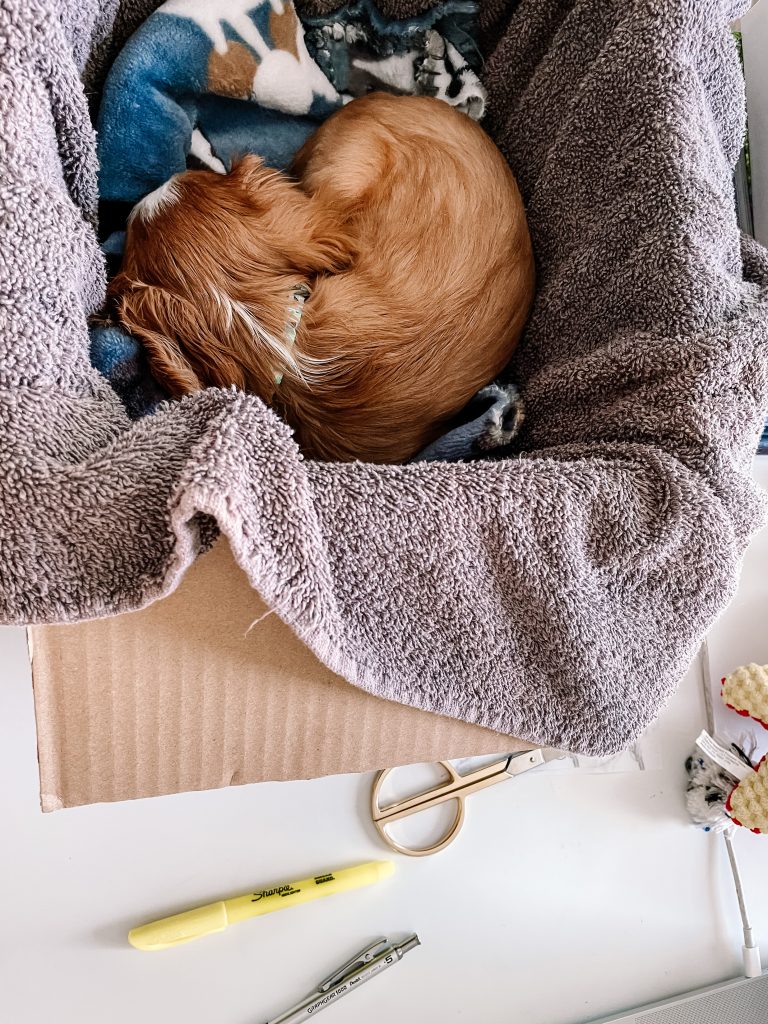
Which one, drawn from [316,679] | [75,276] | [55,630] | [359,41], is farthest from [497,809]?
[359,41]

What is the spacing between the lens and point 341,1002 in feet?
3.34

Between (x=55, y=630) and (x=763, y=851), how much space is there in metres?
1.09

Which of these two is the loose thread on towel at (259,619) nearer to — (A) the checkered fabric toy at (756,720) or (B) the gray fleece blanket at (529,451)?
(B) the gray fleece blanket at (529,451)

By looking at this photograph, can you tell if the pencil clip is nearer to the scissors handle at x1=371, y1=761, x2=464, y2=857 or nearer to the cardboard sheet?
the scissors handle at x1=371, y1=761, x2=464, y2=857

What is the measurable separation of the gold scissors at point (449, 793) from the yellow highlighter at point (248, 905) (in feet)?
0.17

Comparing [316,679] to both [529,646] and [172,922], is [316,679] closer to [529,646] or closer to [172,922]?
[529,646]

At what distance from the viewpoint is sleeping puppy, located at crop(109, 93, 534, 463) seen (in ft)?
2.95

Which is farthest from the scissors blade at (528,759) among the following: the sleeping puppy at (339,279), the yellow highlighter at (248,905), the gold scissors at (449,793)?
the sleeping puppy at (339,279)

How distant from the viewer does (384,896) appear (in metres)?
1.04

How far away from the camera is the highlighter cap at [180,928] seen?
3.10 ft

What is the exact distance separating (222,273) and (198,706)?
19.8 inches

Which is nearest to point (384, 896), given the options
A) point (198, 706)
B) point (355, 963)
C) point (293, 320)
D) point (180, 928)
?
point (355, 963)

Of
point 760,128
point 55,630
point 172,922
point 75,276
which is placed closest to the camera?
point 55,630

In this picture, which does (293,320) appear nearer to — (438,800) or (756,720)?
(438,800)
